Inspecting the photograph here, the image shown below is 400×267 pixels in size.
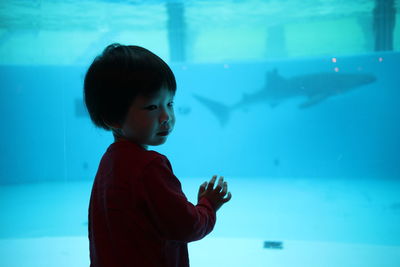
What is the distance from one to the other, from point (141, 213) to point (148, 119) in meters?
0.29

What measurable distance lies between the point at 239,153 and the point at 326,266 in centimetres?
616

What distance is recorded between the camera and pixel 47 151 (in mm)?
6453

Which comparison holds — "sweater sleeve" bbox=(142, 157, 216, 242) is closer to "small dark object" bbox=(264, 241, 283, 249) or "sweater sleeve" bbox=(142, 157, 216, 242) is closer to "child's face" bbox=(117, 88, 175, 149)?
"child's face" bbox=(117, 88, 175, 149)

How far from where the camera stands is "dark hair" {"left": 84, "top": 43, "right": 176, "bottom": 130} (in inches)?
40.6

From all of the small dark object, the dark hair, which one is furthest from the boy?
the small dark object

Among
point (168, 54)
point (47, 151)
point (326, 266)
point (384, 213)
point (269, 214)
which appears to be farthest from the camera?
point (168, 54)

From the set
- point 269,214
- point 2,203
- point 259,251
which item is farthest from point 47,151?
point 259,251

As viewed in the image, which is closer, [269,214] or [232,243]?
[232,243]

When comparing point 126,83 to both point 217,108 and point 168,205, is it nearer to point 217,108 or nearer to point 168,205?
point 168,205

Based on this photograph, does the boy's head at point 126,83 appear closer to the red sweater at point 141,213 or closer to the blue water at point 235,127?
the red sweater at point 141,213

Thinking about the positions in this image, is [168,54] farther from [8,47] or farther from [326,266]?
[326,266]

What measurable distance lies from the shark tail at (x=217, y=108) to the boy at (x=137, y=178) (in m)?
9.58

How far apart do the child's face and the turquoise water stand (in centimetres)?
217

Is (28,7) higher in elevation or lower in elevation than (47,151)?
higher
